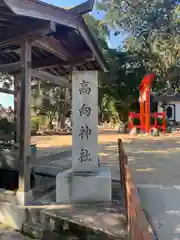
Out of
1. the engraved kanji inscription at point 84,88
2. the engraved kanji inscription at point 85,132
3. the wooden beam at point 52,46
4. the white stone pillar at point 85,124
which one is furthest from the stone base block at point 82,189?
the wooden beam at point 52,46

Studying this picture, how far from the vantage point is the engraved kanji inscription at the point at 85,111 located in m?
3.98

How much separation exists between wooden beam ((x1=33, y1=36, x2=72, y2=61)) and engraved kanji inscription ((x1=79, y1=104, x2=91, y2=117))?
1.11 m

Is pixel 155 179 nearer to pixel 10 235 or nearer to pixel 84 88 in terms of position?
pixel 84 88

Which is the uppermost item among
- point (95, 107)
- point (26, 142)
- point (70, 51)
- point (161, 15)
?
point (161, 15)

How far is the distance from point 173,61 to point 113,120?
11.3m

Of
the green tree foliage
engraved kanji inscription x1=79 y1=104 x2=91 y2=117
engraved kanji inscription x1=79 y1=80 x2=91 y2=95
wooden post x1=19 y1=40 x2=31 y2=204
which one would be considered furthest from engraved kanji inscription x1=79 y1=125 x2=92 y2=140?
the green tree foliage

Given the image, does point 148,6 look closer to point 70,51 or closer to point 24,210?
point 70,51

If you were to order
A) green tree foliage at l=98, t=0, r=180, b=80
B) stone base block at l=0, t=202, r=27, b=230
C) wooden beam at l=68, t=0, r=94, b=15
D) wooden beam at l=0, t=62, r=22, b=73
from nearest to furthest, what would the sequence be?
1. wooden beam at l=68, t=0, r=94, b=15
2. stone base block at l=0, t=202, r=27, b=230
3. wooden beam at l=0, t=62, r=22, b=73
4. green tree foliage at l=98, t=0, r=180, b=80

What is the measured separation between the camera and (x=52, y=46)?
420 centimetres

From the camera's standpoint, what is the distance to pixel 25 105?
3652 mm

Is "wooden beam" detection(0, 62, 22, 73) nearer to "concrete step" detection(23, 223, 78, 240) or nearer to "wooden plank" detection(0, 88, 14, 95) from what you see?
"wooden plank" detection(0, 88, 14, 95)

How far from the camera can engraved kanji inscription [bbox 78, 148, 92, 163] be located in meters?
3.95

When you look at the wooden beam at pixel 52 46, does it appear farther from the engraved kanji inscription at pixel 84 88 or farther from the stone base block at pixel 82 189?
the stone base block at pixel 82 189

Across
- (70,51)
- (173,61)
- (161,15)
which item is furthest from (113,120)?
(70,51)
